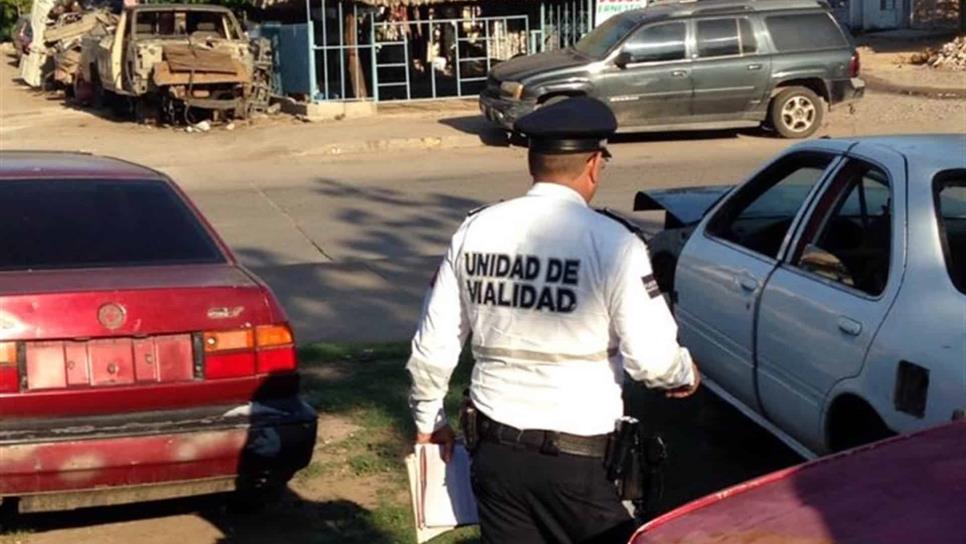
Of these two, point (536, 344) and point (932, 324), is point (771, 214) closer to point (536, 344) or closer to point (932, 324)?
point (932, 324)

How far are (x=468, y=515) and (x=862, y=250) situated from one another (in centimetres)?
237

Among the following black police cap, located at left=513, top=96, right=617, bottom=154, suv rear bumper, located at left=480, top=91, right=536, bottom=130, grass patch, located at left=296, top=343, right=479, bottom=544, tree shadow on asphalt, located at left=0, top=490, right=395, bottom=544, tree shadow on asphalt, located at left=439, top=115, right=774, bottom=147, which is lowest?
tree shadow on asphalt, located at left=0, top=490, right=395, bottom=544

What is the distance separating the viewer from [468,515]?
4.26m

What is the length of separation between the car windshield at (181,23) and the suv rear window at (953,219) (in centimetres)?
1985

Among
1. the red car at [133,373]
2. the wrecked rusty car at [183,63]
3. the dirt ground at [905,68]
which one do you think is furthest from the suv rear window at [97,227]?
the dirt ground at [905,68]

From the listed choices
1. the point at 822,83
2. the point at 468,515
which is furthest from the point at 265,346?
the point at 822,83

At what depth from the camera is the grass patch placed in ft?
20.5

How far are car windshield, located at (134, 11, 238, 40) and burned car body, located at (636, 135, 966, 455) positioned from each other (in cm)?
1851

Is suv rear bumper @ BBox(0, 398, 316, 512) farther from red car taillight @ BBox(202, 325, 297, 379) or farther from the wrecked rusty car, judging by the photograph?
the wrecked rusty car

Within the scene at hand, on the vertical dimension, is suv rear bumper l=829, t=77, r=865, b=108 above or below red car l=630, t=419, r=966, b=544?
below

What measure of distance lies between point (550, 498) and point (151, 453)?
7.38ft

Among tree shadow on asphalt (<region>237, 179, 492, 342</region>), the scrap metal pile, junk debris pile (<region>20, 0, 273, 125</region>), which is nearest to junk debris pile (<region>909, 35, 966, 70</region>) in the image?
junk debris pile (<region>20, 0, 273, 125</region>)

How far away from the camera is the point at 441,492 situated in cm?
425

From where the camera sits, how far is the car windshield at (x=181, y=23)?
24641mm
